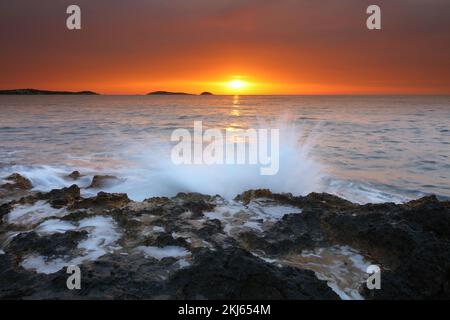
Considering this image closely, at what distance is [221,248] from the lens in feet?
15.3

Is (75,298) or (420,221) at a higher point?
(420,221)

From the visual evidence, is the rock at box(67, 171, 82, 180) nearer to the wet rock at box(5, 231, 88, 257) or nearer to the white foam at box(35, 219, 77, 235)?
the white foam at box(35, 219, 77, 235)

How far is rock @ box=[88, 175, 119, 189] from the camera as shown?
30.4 feet

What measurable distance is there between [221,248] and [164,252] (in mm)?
763

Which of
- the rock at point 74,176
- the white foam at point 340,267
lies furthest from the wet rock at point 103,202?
the rock at point 74,176

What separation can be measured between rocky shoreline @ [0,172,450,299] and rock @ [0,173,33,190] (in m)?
2.08

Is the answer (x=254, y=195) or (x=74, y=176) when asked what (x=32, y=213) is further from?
(x=74, y=176)

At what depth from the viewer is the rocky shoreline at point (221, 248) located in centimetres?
364

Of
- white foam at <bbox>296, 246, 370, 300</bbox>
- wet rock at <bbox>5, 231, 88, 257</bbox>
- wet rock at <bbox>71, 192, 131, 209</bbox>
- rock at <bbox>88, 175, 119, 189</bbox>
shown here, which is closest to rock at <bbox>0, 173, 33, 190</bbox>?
rock at <bbox>88, 175, 119, 189</bbox>

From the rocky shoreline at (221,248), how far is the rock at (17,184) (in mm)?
2081

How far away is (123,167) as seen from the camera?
12.5 meters
